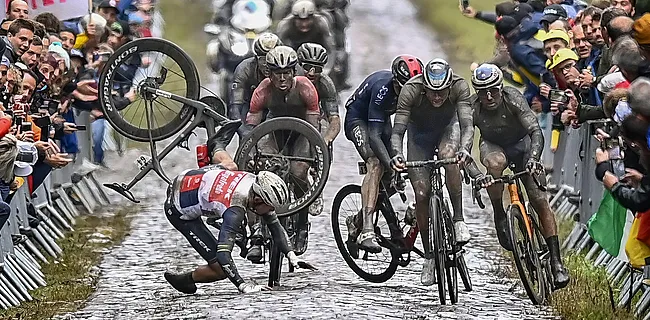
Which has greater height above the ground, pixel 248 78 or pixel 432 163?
pixel 248 78

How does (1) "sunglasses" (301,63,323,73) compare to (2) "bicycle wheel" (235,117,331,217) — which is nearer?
(2) "bicycle wheel" (235,117,331,217)

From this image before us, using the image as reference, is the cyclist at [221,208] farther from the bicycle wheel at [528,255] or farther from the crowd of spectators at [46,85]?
the bicycle wheel at [528,255]

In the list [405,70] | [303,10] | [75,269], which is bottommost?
[75,269]

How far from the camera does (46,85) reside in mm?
16156

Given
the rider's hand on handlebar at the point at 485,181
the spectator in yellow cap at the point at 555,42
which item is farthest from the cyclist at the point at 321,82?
the spectator in yellow cap at the point at 555,42

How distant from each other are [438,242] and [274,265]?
163 centimetres

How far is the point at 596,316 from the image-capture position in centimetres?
1226

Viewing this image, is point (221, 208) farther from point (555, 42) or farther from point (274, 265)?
point (555, 42)

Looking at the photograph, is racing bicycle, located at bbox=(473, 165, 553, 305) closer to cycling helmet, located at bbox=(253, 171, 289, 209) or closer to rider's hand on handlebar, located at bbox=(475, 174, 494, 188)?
rider's hand on handlebar, located at bbox=(475, 174, 494, 188)

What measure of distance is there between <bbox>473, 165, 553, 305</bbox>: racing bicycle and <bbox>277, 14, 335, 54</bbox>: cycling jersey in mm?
9703

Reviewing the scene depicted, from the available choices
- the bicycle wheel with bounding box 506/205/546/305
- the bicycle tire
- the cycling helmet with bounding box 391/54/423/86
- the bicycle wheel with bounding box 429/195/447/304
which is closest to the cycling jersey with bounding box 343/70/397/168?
the cycling helmet with bounding box 391/54/423/86

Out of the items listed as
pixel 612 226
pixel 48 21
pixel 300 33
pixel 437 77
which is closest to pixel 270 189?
pixel 437 77

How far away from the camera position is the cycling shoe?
1323cm

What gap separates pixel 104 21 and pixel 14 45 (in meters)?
5.43
